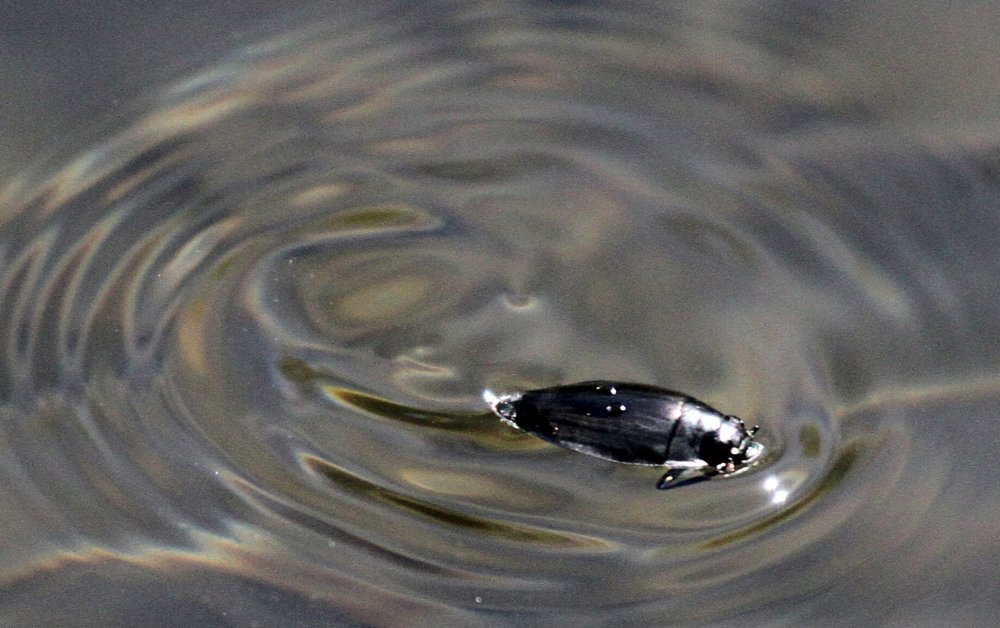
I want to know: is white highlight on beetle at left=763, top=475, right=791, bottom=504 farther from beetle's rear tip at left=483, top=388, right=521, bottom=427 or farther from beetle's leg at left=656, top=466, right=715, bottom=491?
beetle's rear tip at left=483, top=388, right=521, bottom=427

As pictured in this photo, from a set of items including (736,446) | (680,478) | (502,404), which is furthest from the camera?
(502,404)

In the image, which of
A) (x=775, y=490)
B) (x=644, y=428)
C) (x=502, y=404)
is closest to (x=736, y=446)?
(x=775, y=490)

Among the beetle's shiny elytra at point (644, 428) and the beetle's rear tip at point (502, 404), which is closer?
the beetle's shiny elytra at point (644, 428)

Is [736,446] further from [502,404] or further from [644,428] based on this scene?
[502,404]

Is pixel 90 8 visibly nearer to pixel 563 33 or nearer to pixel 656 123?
pixel 563 33

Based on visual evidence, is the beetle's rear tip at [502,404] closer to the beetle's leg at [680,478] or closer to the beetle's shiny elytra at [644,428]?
the beetle's shiny elytra at [644,428]

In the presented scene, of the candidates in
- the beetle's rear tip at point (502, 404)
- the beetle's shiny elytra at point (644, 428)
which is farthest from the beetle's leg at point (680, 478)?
the beetle's rear tip at point (502, 404)
